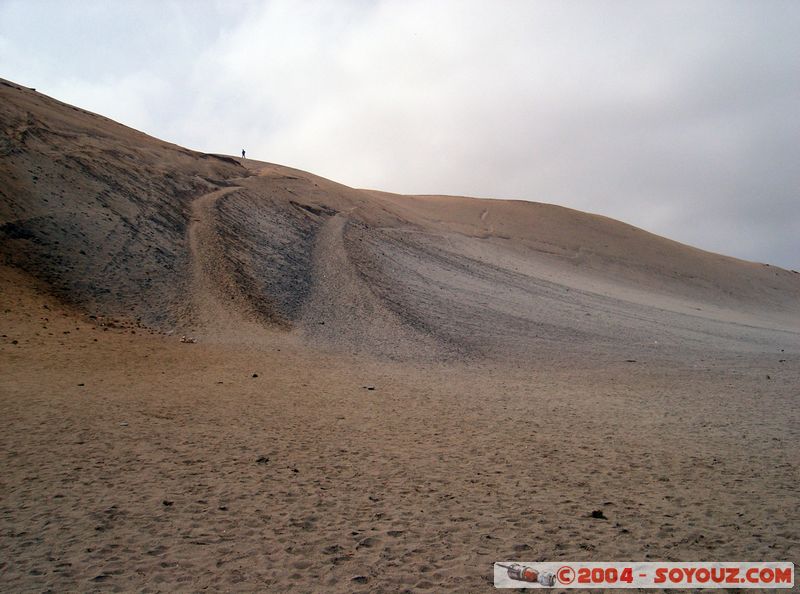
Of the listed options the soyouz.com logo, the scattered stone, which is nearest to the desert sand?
the scattered stone

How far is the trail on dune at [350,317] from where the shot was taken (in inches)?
687

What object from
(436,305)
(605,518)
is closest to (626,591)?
(605,518)

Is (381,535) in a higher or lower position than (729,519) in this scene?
lower

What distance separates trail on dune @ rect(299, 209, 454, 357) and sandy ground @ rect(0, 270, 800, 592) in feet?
13.0

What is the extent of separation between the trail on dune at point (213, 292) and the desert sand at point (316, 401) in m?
0.10

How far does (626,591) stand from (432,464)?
3.34 m

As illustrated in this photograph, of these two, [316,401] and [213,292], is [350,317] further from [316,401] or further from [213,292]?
[316,401]

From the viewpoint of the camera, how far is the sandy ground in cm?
509

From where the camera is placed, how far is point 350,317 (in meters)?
19.5

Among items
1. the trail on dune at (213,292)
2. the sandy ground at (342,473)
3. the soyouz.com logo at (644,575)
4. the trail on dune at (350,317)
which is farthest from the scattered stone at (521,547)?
the trail on dune at (213,292)

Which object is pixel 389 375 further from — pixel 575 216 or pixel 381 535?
pixel 575 216

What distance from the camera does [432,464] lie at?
7.76 meters

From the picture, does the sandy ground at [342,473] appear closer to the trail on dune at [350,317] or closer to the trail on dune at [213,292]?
the trail on dune at [213,292]

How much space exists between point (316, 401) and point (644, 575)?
23.0ft
